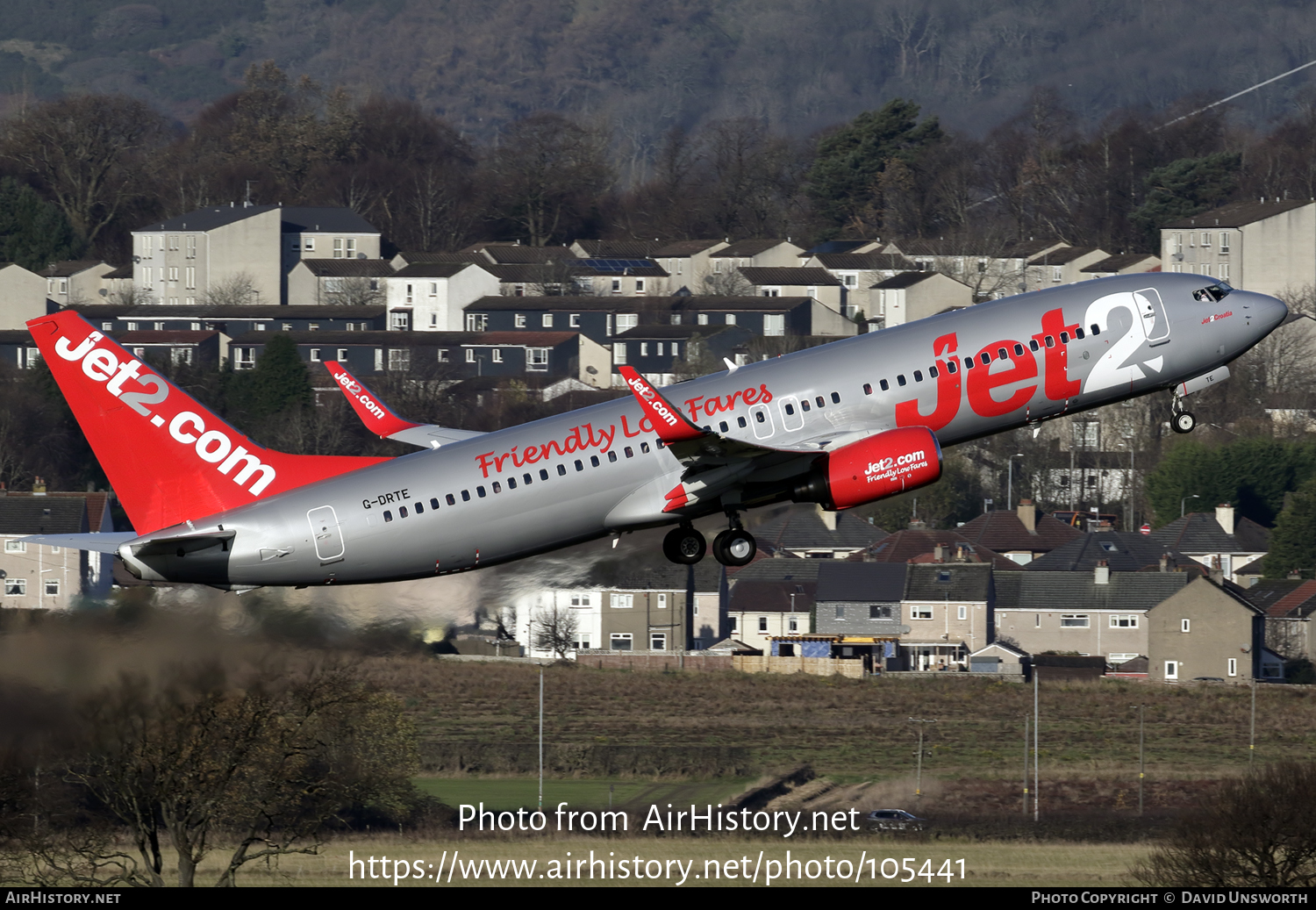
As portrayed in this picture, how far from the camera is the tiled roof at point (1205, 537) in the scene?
17450 centimetres

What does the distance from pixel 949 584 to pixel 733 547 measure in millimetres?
99793

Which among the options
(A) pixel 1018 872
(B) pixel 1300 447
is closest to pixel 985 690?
(A) pixel 1018 872

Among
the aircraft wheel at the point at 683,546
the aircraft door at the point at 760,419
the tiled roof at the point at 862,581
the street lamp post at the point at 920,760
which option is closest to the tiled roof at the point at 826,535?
the tiled roof at the point at 862,581

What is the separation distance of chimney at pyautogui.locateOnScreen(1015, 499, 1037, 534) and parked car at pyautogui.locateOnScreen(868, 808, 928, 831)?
219ft


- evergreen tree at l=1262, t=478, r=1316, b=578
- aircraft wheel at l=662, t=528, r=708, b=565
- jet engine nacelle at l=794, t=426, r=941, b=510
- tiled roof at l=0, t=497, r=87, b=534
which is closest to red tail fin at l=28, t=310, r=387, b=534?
aircraft wheel at l=662, t=528, r=708, b=565

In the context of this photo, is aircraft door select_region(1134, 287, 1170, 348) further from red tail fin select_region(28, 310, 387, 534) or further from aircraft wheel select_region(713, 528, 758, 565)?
red tail fin select_region(28, 310, 387, 534)

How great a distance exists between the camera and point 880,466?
53.8 metres

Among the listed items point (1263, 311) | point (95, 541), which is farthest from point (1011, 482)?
point (95, 541)

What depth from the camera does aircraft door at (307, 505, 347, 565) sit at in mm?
52875

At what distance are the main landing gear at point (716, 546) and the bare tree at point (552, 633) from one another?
57330mm

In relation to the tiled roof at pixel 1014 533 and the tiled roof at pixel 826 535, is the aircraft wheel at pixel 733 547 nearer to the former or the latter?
the tiled roof at pixel 826 535

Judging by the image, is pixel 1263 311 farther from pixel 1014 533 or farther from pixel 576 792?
pixel 1014 533

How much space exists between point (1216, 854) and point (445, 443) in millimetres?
36798

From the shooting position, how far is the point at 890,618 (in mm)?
151500
